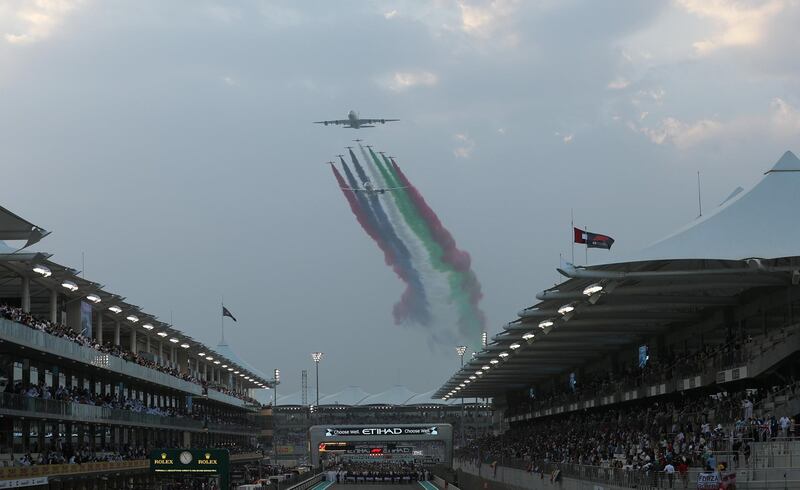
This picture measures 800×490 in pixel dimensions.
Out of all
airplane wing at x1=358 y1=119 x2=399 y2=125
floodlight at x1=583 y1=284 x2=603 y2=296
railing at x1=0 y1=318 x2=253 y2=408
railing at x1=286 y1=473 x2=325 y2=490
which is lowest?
railing at x1=286 y1=473 x2=325 y2=490

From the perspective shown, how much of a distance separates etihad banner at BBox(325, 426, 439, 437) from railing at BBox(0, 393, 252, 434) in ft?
79.8

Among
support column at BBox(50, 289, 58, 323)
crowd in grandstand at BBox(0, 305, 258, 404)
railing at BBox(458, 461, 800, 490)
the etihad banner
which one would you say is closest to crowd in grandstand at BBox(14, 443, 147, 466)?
crowd in grandstand at BBox(0, 305, 258, 404)

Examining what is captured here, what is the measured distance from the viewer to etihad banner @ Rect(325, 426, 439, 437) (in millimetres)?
120375

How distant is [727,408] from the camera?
151ft

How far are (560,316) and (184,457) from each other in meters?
25.1

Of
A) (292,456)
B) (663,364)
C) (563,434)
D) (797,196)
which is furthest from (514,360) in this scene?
(292,456)

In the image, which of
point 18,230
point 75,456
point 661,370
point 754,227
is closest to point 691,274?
point 754,227

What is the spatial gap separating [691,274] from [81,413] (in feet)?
108

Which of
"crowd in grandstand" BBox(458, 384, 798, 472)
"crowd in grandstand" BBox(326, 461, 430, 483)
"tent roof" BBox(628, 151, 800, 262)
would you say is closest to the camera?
"crowd in grandstand" BBox(458, 384, 798, 472)

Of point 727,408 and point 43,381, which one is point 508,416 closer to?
point 43,381

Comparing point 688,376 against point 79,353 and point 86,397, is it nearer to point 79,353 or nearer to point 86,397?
point 79,353

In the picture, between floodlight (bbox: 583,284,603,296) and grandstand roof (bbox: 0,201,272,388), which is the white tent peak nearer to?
floodlight (bbox: 583,284,603,296)

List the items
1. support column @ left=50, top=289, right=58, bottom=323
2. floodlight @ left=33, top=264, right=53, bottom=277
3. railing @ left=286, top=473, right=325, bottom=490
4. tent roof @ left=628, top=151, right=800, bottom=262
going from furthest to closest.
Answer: railing @ left=286, top=473, right=325, bottom=490
support column @ left=50, top=289, right=58, bottom=323
floodlight @ left=33, top=264, right=53, bottom=277
tent roof @ left=628, top=151, right=800, bottom=262

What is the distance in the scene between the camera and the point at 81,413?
63156mm
